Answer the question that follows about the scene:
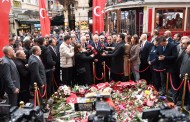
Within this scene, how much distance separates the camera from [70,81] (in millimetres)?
8211

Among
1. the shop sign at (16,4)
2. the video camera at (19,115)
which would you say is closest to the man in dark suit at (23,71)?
the video camera at (19,115)

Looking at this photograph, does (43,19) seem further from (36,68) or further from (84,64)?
(36,68)

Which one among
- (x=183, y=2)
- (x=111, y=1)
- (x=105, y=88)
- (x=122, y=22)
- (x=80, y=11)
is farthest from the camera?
(x=80, y=11)

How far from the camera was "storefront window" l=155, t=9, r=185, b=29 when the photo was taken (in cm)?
1202

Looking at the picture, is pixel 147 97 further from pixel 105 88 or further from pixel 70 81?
pixel 70 81

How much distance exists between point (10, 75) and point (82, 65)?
107 inches

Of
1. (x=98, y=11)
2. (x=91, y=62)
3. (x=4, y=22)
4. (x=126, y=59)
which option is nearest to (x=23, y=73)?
(x=4, y=22)

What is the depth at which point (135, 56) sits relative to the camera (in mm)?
7848

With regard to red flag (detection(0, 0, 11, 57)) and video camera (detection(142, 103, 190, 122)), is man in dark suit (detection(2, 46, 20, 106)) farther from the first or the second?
video camera (detection(142, 103, 190, 122))

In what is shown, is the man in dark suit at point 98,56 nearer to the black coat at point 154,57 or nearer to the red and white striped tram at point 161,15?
the black coat at point 154,57

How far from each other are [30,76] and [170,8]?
8.39 meters

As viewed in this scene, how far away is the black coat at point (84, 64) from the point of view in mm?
7699

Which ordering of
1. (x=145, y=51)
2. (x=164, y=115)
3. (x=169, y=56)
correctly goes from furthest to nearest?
(x=145, y=51) < (x=169, y=56) < (x=164, y=115)

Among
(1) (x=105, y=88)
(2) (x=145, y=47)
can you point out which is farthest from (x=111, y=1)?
(1) (x=105, y=88)
